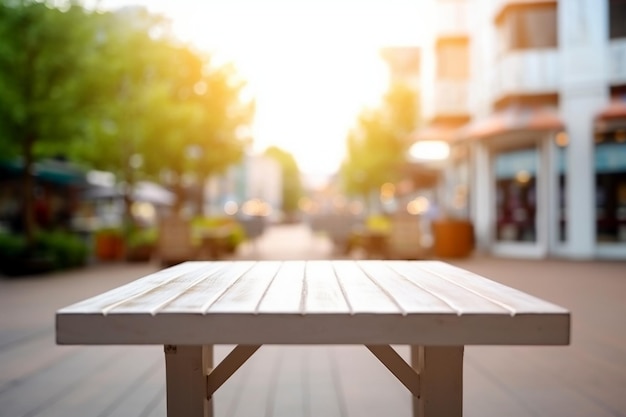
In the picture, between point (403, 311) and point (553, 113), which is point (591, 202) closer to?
point (553, 113)

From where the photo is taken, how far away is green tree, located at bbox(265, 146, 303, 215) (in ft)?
213

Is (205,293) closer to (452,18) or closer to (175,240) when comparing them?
(175,240)

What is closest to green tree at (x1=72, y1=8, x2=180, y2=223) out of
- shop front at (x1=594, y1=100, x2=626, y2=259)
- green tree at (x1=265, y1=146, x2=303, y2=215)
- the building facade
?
the building facade

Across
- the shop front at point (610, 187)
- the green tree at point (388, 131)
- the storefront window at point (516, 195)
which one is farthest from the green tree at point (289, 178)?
the shop front at point (610, 187)

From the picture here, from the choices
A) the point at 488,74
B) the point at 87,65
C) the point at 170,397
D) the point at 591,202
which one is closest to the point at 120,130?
the point at 87,65

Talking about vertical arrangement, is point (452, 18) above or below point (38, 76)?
above

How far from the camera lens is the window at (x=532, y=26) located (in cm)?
1382

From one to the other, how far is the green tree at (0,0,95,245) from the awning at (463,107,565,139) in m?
9.46

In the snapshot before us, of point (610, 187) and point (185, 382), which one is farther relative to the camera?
point (610, 187)

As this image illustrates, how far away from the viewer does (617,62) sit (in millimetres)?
12875

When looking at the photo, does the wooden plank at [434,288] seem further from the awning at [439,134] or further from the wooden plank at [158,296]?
the awning at [439,134]

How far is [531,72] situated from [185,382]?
1388 cm

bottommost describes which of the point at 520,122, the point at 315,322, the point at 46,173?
the point at 315,322

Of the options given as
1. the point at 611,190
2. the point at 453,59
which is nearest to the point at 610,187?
the point at 611,190
